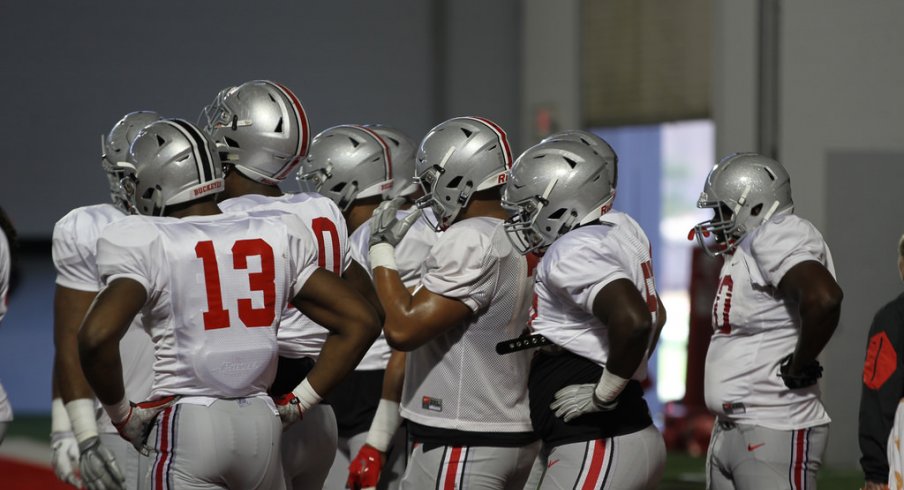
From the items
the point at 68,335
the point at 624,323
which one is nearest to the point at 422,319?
the point at 624,323

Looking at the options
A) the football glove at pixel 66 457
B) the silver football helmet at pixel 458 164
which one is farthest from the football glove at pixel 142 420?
the silver football helmet at pixel 458 164

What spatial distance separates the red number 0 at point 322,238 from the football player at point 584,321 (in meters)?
0.51

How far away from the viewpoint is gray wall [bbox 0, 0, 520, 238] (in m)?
10.2

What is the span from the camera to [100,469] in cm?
303

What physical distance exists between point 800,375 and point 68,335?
2272 millimetres

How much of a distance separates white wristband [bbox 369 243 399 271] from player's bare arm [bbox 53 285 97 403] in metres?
0.89

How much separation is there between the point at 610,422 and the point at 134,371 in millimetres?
1571

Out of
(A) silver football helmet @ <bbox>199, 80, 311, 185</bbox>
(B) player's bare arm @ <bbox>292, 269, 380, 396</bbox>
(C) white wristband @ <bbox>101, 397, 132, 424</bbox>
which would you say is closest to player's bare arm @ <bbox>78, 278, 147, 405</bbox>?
(C) white wristband @ <bbox>101, 397, 132, 424</bbox>

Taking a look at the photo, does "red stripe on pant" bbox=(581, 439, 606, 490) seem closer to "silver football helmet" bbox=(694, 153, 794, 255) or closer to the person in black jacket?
the person in black jacket

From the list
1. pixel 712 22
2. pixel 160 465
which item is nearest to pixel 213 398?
pixel 160 465

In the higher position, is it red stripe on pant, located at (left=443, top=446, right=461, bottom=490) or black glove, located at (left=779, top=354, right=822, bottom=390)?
black glove, located at (left=779, top=354, right=822, bottom=390)

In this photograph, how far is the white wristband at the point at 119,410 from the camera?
283cm

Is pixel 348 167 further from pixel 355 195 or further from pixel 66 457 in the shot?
pixel 66 457

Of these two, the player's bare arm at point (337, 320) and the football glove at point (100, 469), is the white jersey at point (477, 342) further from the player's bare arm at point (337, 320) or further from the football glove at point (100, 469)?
the football glove at point (100, 469)
